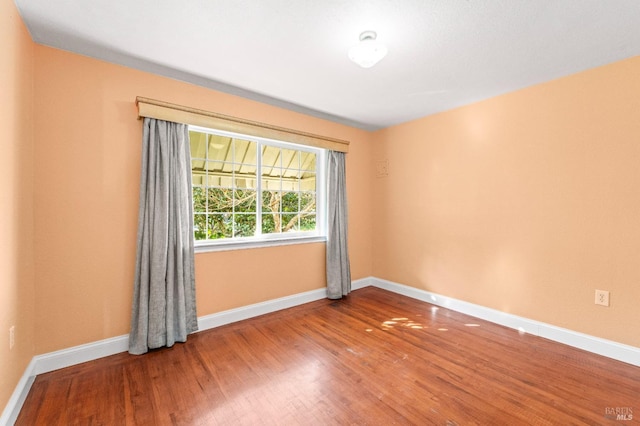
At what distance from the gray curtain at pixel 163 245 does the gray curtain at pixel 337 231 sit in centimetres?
174

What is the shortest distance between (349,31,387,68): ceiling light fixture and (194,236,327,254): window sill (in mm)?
2122

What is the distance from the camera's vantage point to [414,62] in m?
2.28

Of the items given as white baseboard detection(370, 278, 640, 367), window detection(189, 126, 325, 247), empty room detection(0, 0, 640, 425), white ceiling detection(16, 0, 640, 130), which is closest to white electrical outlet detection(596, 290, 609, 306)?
empty room detection(0, 0, 640, 425)

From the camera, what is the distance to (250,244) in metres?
3.09

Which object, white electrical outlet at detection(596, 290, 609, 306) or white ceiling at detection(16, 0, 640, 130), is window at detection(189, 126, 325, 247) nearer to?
white ceiling at detection(16, 0, 640, 130)

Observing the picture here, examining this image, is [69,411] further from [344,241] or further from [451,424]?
[344,241]

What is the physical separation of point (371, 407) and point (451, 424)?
0.45 meters

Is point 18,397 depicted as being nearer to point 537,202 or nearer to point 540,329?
point 540,329

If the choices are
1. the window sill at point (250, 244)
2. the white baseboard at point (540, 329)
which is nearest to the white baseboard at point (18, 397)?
the window sill at point (250, 244)

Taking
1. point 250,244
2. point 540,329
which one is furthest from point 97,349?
point 540,329

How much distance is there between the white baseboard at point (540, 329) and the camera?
220 centimetres

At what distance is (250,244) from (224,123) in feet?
4.35

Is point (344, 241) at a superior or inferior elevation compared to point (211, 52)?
inferior

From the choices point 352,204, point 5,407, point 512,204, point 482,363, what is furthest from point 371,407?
point 352,204
